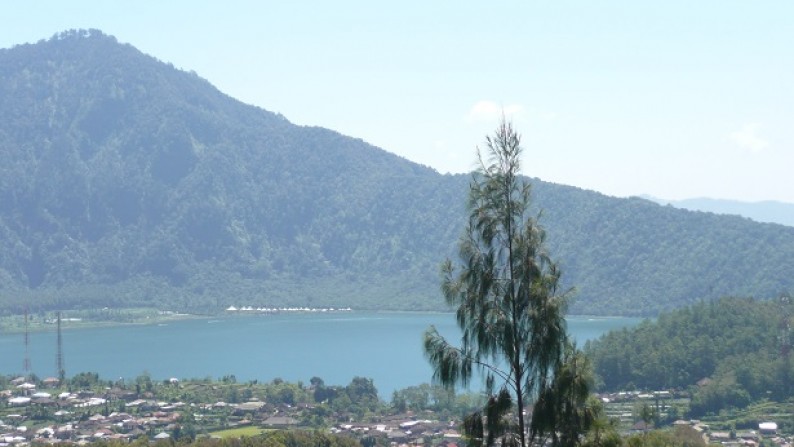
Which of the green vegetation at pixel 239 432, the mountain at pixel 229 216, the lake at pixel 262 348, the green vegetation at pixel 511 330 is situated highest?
the mountain at pixel 229 216

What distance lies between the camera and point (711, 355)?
50438mm

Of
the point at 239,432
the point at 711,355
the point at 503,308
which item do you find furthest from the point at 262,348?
the point at 503,308

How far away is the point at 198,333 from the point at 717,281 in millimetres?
43426

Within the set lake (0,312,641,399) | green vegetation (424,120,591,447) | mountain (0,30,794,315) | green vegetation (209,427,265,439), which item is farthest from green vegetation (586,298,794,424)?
mountain (0,30,794,315)

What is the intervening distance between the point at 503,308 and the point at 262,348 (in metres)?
75.6

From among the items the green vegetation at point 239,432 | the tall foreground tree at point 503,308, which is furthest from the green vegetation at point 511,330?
the green vegetation at point 239,432

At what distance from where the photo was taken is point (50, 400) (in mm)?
47625

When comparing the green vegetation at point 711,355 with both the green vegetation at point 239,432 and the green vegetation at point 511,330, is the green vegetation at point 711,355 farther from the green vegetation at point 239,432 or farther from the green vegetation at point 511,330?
the green vegetation at point 511,330

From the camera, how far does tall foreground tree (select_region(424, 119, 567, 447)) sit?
7879mm

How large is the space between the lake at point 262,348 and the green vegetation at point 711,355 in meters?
Answer: 8.47

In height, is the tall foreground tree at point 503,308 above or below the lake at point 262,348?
above

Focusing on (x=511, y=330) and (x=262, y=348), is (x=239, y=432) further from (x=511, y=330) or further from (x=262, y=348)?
(x=262, y=348)

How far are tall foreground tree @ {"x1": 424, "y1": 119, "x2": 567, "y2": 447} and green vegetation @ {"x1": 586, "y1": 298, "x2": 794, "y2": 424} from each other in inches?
1409

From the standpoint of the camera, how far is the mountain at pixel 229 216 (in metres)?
116
